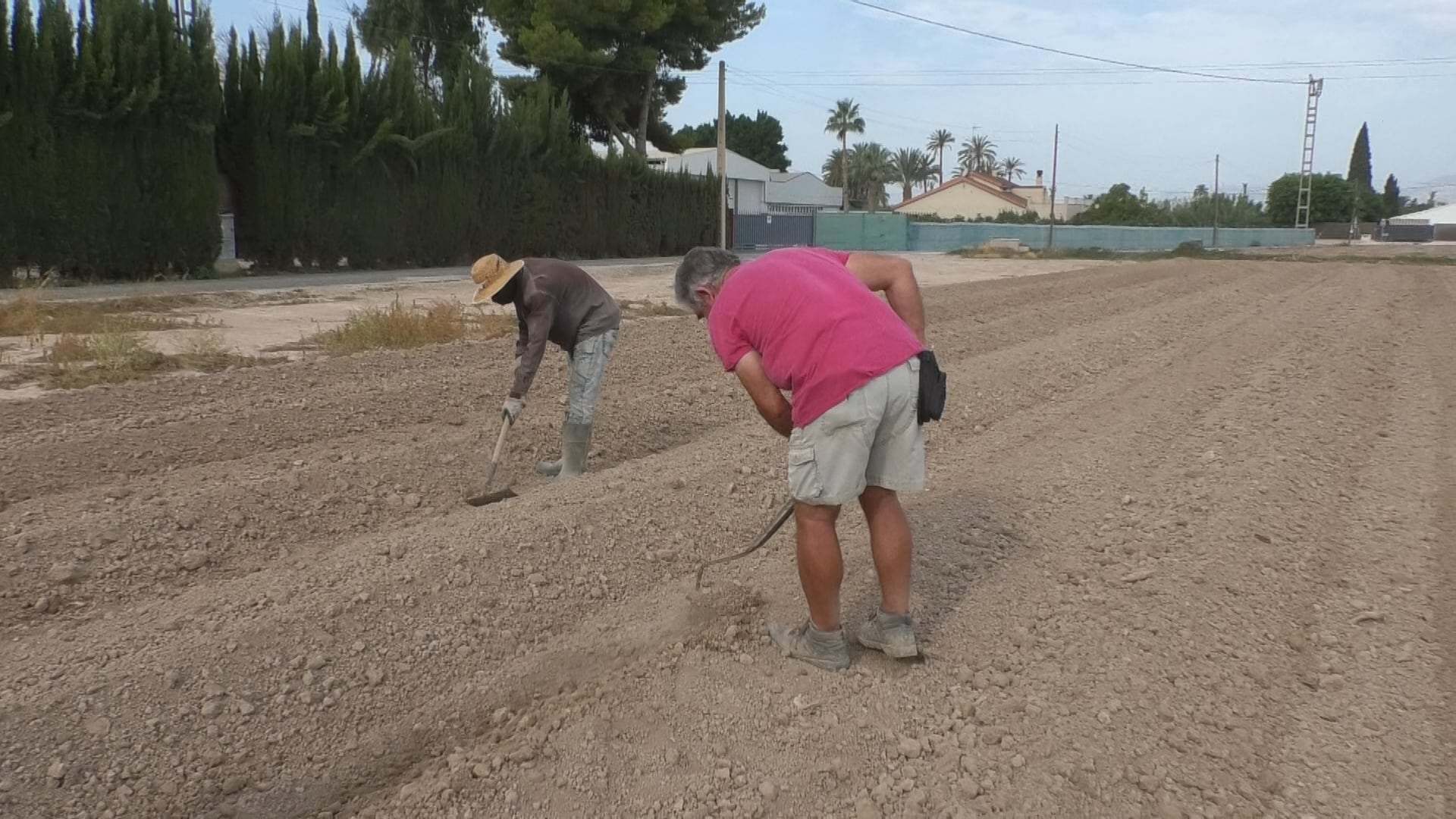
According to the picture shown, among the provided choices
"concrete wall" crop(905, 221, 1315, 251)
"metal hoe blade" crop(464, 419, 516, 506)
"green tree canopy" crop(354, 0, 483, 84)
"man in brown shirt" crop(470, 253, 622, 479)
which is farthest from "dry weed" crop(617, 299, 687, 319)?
"concrete wall" crop(905, 221, 1315, 251)

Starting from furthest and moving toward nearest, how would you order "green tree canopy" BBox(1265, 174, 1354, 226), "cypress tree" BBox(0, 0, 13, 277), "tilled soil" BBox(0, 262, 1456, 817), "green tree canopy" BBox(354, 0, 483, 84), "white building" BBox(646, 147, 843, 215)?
"green tree canopy" BBox(1265, 174, 1354, 226), "white building" BBox(646, 147, 843, 215), "green tree canopy" BBox(354, 0, 483, 84), "cypress tree" BBox(0, 0, 13, 277), "tilled soil" BBox(0, 262, 1456, 817)

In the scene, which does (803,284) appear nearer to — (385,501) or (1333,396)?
(385,501)

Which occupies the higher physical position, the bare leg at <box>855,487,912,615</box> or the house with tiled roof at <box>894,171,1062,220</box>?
the house with tiled roof at <box>894,171,1062,220</box>

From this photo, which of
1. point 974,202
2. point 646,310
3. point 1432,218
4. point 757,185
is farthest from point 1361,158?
point 646,310

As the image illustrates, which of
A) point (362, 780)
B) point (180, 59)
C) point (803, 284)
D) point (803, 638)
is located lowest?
point (362, 780)

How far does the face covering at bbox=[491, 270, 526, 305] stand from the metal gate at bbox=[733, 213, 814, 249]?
32.5 metres

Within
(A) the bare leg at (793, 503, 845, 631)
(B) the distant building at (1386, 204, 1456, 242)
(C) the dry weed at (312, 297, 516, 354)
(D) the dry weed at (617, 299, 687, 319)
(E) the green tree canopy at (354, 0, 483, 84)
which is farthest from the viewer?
(B) the distant building at (1386, 204, 1456, 242)

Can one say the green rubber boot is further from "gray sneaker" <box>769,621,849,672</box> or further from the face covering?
"gray sneaker" <box>769,621,849,672</box>

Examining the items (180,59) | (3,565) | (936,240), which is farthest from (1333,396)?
(936,240)

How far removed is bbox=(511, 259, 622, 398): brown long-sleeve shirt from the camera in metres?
5.41

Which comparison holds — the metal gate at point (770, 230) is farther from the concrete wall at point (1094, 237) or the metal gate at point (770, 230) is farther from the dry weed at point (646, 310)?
the dry weed at point (646, 310)

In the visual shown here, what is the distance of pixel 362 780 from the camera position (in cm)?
311

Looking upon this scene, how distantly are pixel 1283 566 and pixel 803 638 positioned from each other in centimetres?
214

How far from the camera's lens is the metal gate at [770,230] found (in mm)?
39344
